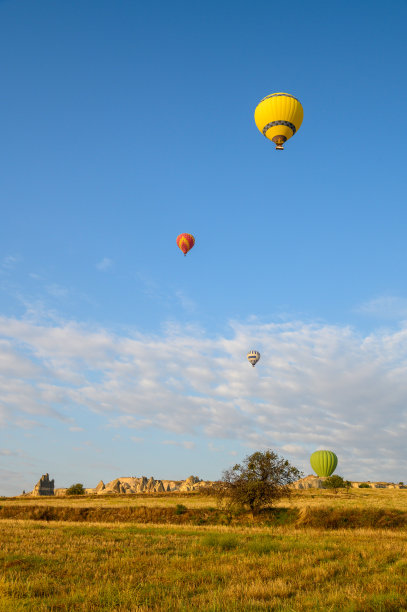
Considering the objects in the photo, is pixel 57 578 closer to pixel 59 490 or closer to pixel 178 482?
pixel 59 490

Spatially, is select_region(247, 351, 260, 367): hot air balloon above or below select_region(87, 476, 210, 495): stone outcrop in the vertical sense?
above

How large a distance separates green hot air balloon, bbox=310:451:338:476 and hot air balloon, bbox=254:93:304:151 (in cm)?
6849

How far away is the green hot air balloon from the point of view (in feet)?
295

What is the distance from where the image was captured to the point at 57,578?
11.4 m

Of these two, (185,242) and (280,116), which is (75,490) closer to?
(185,242)

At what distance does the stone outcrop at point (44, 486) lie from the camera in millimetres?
149875

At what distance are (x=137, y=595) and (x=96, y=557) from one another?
5626 millimetres

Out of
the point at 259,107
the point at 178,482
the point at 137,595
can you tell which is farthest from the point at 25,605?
the point at 178,482

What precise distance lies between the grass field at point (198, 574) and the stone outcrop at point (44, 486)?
149 metres

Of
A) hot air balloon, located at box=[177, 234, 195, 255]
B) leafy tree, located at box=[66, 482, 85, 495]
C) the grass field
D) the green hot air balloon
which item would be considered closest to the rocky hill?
leafy tree, located at box=[66, 482, 85, 495]

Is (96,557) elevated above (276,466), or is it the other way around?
(276,466)

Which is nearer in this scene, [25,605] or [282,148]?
[25,605]

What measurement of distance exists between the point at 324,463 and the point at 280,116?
2795 inches

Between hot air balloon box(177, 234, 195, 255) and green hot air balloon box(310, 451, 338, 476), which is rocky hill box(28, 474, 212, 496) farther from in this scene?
hot air balloon box(177, 234, 195, 255)
